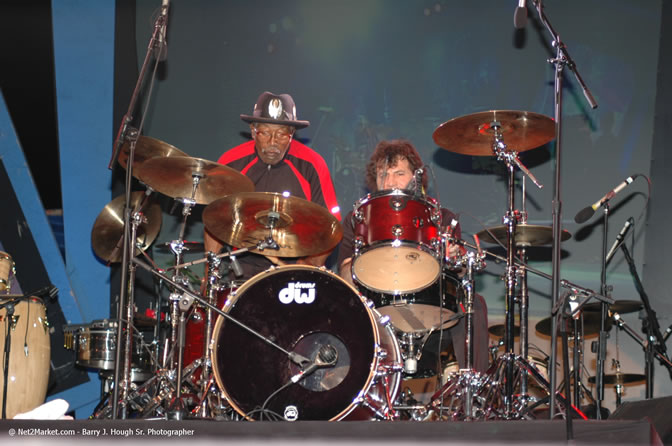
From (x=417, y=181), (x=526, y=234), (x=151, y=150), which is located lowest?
(x=526, y=234)

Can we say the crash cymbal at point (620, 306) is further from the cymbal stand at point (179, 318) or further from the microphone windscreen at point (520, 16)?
the cymbal stand at point (179, 318)

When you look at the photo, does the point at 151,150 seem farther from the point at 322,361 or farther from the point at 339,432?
the point at 339,432

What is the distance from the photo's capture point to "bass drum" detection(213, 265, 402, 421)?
11.7ft

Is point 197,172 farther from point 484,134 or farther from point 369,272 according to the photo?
point 484,134

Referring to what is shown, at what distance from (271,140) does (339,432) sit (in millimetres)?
2895

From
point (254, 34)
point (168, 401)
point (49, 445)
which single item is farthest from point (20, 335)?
point (254, 34)

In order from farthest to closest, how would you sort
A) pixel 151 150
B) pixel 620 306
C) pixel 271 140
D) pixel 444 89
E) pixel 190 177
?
pixel 444 89
pixel 620 306
pixel 271 140
pixel 151 150
pixel 190 177

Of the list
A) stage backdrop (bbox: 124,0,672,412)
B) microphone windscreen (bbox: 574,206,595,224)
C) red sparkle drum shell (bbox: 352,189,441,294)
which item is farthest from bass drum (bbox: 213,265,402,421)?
stage backdrop (bbox: 124,0,672,412)

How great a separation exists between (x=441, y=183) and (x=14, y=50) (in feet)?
12.1

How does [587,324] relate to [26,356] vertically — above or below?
above

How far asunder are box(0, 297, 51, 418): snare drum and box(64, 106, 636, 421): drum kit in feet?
2.14

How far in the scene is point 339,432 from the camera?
2207 mm

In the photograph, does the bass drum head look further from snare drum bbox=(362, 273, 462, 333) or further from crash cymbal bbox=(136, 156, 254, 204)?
crash cymbal bbox=(136, 156, 254, 204)

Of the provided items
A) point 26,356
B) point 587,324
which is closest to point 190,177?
point 26,356
